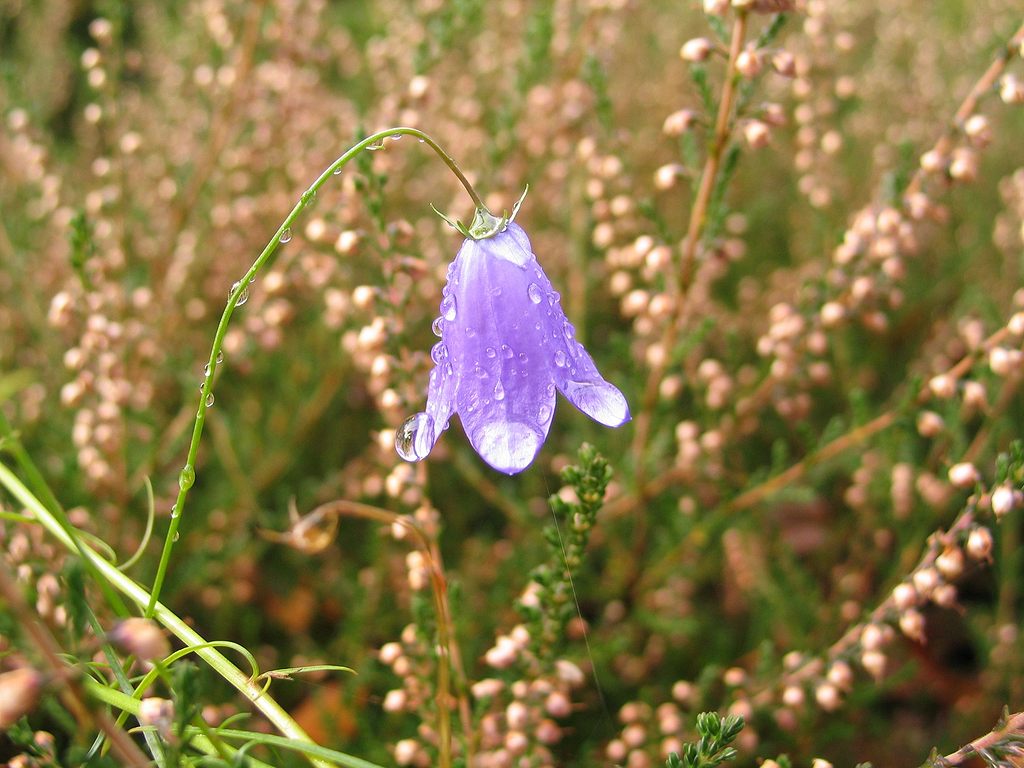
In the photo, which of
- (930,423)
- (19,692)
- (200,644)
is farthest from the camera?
(930,423)

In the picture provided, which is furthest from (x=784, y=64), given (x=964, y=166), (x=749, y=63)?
(x=964, y=166)

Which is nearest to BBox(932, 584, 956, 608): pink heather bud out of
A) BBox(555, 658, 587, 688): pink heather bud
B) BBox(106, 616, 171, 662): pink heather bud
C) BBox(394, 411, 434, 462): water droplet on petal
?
BBox(555, 658, 587, 688): pink heather bud

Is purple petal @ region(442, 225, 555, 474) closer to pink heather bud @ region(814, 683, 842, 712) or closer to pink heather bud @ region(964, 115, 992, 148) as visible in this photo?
pink heather bud @ region(814, 683, 842, 712)

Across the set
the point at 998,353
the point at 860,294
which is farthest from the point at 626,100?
the point at 998,353

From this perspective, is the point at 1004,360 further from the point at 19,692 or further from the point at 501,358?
the point at 19,692

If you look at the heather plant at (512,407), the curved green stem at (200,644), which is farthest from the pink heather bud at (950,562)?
the curved green stem at (200,644)

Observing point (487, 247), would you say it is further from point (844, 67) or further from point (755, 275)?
point (844, 67)

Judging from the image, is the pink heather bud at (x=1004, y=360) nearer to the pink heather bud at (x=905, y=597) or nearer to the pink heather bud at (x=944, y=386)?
the pink heather bud at (x=944, y=386)
